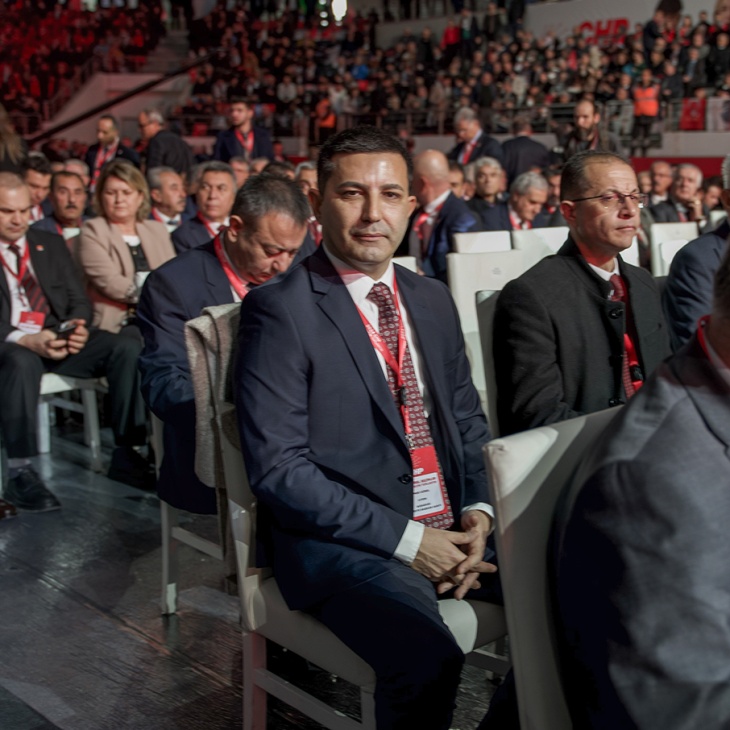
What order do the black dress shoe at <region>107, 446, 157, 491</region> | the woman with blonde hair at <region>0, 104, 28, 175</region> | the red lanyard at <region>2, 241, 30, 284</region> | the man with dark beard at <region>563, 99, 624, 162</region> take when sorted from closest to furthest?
the black dress shoe at <region>107, 446, 157, 491</region>
the red lanyard at <region>2, 241, 30, 284</region>
the woman with blonde hair at <region>0, 104, 28, 175</region>
the man with dark beard at <region>563, 99, 624, 162</region>

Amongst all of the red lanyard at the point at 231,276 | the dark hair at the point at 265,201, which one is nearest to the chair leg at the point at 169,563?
the red lanyard at the point at 231,276

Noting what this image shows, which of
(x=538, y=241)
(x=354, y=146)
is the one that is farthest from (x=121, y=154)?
(x=354, y=146)

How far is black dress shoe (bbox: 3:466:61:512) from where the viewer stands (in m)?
3.58

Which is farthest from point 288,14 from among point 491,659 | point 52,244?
point 491,659

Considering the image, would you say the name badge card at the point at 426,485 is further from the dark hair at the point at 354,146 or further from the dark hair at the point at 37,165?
the dark hair at the point at 37,165

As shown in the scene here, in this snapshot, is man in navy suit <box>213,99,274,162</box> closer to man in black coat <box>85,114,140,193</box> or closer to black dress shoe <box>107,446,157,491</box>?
man in black coat <box>85,114,140,193</box>

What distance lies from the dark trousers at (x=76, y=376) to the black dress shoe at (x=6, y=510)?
0.23m

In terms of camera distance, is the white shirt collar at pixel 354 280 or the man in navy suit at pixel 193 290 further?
the man in navy suit at pixel 193 290

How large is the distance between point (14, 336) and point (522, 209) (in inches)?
118

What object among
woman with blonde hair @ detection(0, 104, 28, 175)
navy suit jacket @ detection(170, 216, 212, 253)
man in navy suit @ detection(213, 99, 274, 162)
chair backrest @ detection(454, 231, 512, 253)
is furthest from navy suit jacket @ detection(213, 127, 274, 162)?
chair backrest @ detection(454, 231, 512, 253)

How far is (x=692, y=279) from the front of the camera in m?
3.06

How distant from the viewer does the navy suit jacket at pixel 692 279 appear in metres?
3.02

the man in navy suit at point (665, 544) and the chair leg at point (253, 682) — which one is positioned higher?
the man in navy suit at point (665, 544)

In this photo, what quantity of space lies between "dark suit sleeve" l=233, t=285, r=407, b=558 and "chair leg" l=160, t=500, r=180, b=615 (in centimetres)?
108
